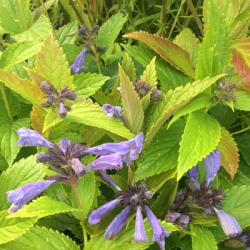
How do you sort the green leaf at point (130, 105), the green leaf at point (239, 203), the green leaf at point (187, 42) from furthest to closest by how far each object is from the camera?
the green leaf at point (187, 42) < the green leaf at point (239, 203) < the green leaf at point (130, 105)

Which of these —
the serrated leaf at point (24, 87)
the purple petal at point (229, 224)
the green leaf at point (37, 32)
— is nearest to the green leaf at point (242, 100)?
the purple petal at point (229, 224)

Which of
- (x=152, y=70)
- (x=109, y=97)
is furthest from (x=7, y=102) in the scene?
(x=152, y=70)

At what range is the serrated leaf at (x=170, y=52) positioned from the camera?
1.35 metres

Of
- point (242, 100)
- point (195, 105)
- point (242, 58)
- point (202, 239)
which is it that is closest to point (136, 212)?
point (202, 239)

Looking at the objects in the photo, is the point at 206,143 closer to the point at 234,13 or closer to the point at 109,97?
the point at 109,97

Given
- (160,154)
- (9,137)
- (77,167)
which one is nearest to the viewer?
(77,167)

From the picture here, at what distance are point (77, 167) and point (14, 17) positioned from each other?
92cm

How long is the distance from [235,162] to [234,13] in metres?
0.50

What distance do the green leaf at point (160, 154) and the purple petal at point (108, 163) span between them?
0.14 meters

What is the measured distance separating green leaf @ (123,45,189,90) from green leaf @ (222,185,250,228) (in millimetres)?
335

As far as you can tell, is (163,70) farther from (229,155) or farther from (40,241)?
(40,241)

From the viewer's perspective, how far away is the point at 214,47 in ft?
3.71

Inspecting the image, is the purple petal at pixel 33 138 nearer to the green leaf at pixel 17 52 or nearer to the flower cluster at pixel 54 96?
the flower cluster at pixel 54 96

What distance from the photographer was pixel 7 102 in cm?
139
